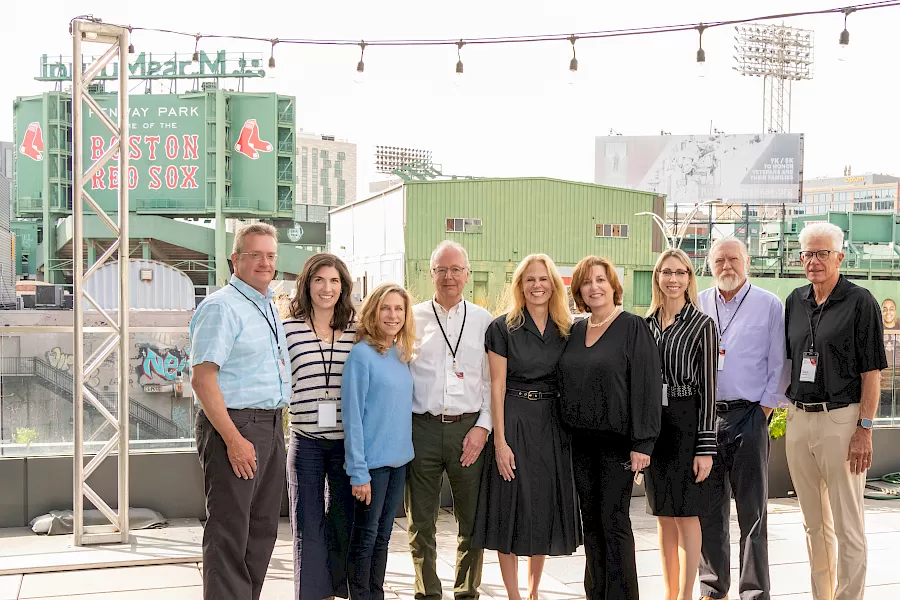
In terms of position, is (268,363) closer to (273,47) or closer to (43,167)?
(273,47)

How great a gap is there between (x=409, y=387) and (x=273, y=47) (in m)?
3.89

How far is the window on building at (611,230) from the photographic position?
29.1 meters

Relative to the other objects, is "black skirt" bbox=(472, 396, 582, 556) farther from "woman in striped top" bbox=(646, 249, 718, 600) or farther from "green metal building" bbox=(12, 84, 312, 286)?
"green metal building" bbox=(12, 84, 312, 286)

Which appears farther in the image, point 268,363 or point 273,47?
point 273,47

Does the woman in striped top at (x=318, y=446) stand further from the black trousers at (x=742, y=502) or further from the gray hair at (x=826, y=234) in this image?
the gray hair at (x=826, y=234)

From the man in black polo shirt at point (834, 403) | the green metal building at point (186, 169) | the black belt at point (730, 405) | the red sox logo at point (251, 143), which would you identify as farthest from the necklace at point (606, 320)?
the red sox logo at point (251, 143)

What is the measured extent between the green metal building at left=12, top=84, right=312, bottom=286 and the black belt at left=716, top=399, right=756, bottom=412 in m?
33.5

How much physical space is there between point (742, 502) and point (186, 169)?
35748mm

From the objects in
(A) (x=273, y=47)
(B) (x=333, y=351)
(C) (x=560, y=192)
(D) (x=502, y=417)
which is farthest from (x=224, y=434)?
(C) (x=560, y=192)

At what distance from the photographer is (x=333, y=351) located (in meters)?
3.21

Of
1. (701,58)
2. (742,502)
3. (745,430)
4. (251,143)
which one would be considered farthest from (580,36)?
(251,143)

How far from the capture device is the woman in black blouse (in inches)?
123

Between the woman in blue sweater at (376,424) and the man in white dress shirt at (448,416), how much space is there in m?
0.09

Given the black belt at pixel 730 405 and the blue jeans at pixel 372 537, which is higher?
the black belt at pixel 730 405
